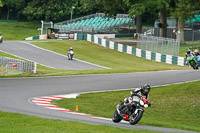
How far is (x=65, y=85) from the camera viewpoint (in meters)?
29.2

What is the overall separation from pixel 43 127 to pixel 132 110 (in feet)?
13.3

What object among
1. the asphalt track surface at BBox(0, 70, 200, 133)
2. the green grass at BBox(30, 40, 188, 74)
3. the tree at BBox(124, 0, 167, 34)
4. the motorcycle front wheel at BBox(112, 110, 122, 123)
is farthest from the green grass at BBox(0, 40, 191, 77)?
the motorcycle front wheel at BBox(112, 110, 122, 123)

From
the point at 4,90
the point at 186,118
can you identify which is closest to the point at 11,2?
the point at 4,90

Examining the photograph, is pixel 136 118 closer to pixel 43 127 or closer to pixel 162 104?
pixel 43 127

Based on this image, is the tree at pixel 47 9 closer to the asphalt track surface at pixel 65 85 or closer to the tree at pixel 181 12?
the tree at pixel 181 12

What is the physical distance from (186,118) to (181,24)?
145 feet

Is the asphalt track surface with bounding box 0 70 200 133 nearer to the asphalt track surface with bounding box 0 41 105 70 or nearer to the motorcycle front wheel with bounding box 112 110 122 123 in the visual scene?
the motorcycle front wheel with bounding box 112 110 122 123

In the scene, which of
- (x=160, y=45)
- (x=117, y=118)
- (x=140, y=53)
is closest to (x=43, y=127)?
(x=117, y=118)

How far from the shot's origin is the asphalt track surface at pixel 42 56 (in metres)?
45.9

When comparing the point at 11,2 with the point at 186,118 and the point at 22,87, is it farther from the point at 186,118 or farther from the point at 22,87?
the point at 186,118

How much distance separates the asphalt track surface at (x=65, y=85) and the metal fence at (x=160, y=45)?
14802 millimetres

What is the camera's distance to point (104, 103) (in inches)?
955

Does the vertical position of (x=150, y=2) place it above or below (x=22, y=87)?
above

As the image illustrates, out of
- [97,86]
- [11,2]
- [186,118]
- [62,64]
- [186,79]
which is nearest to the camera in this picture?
[186,118]
